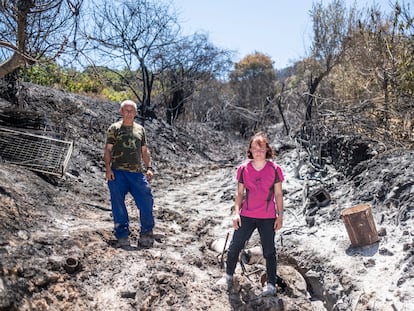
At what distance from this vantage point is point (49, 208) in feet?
14.8

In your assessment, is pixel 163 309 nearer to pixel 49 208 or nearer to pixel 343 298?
pixel 343 298

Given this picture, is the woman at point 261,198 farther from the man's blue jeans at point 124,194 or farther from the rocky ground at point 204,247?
the man's blue jeans at point 124,194

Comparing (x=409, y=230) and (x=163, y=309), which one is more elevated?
(x=409, y=230)

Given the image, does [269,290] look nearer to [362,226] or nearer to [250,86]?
[362,226]

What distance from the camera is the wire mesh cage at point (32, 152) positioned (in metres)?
5.49

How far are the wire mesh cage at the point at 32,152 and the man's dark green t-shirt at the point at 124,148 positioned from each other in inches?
66.9

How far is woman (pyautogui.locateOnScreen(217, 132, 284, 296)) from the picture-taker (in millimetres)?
3193

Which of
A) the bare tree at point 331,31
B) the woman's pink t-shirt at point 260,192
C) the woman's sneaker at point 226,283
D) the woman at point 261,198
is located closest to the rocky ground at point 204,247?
the woman's sneaker at point 226,283

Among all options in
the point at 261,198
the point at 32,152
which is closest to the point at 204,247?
the point at 261,198

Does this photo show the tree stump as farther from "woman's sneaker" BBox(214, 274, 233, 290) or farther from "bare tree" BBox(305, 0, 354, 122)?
"bare tree" BBox(305, 0, 354, 122)

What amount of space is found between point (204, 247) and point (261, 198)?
60.5 inches

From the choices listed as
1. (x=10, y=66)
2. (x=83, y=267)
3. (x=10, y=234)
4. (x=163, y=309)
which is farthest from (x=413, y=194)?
(x=10, y=66)

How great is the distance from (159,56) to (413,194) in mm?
10433

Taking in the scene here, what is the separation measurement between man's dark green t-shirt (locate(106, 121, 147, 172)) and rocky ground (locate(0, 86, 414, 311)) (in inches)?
29.1
